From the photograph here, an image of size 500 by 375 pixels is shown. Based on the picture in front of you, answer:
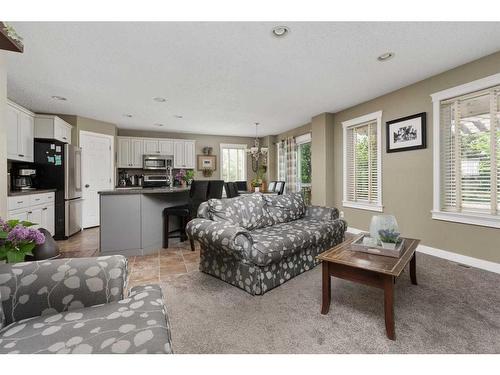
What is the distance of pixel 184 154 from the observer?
6875 millimetres

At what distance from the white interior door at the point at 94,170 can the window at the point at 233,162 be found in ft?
9.97

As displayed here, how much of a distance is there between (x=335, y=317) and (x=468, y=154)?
8.95 feet

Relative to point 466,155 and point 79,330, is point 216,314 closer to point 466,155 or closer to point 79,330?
point 79,330

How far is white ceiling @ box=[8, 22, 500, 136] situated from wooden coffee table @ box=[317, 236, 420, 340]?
201 centimetres

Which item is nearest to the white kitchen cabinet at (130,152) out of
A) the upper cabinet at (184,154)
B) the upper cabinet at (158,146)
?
the upper cabinet at (158,146)

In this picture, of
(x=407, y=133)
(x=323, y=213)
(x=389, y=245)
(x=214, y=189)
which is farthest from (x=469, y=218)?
(x=214, y=189)

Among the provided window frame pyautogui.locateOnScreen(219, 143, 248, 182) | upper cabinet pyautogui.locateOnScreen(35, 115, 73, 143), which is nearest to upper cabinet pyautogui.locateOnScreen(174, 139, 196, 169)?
window frame pyautogui.locateOnScreen(219, 143, 248, 182)

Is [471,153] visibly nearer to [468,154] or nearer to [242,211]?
[468,154]

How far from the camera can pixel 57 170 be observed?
14.4ft

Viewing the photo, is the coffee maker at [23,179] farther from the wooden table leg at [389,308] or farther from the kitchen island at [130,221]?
the wooden table leg at [389,308]

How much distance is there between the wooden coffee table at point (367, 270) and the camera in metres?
1.53

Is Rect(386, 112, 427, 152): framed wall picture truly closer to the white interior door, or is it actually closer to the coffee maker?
the white interior door

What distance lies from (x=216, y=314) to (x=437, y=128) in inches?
140

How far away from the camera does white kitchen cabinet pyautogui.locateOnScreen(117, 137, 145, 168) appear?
6.21 meters
